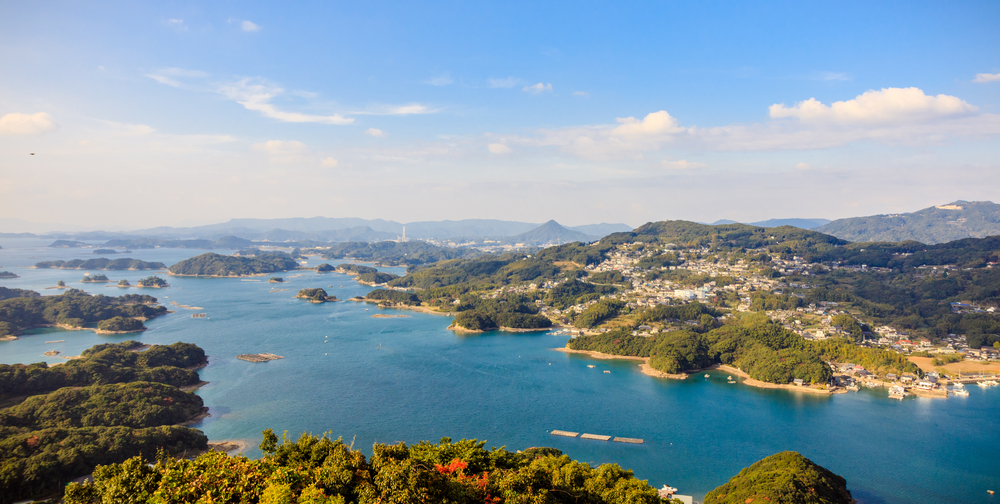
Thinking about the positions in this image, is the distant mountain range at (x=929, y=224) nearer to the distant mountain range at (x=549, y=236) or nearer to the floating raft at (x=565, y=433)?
the distant mountain range at (x=549, y=236)

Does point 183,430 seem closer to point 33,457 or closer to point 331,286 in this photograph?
point 33,457

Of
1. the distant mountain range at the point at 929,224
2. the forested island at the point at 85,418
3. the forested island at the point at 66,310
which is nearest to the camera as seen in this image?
the forested island at the point at 85,418

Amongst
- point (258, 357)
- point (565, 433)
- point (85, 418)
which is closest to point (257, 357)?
point (258, 357)

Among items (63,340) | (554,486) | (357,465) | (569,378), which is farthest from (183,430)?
(63,340)

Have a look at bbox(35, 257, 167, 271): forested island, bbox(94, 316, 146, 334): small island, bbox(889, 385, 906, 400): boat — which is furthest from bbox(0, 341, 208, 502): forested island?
bbox(35, 257, 167, 271): forested island

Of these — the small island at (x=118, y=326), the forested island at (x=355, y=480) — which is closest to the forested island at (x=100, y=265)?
the small island at (x=118, y=326)

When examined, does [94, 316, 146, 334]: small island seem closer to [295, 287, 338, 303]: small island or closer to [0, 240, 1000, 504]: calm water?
[0, 240, 1000, 504]: calm water

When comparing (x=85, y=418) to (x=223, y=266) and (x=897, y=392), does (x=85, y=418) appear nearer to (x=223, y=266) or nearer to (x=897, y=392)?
(x=897, y=392)
